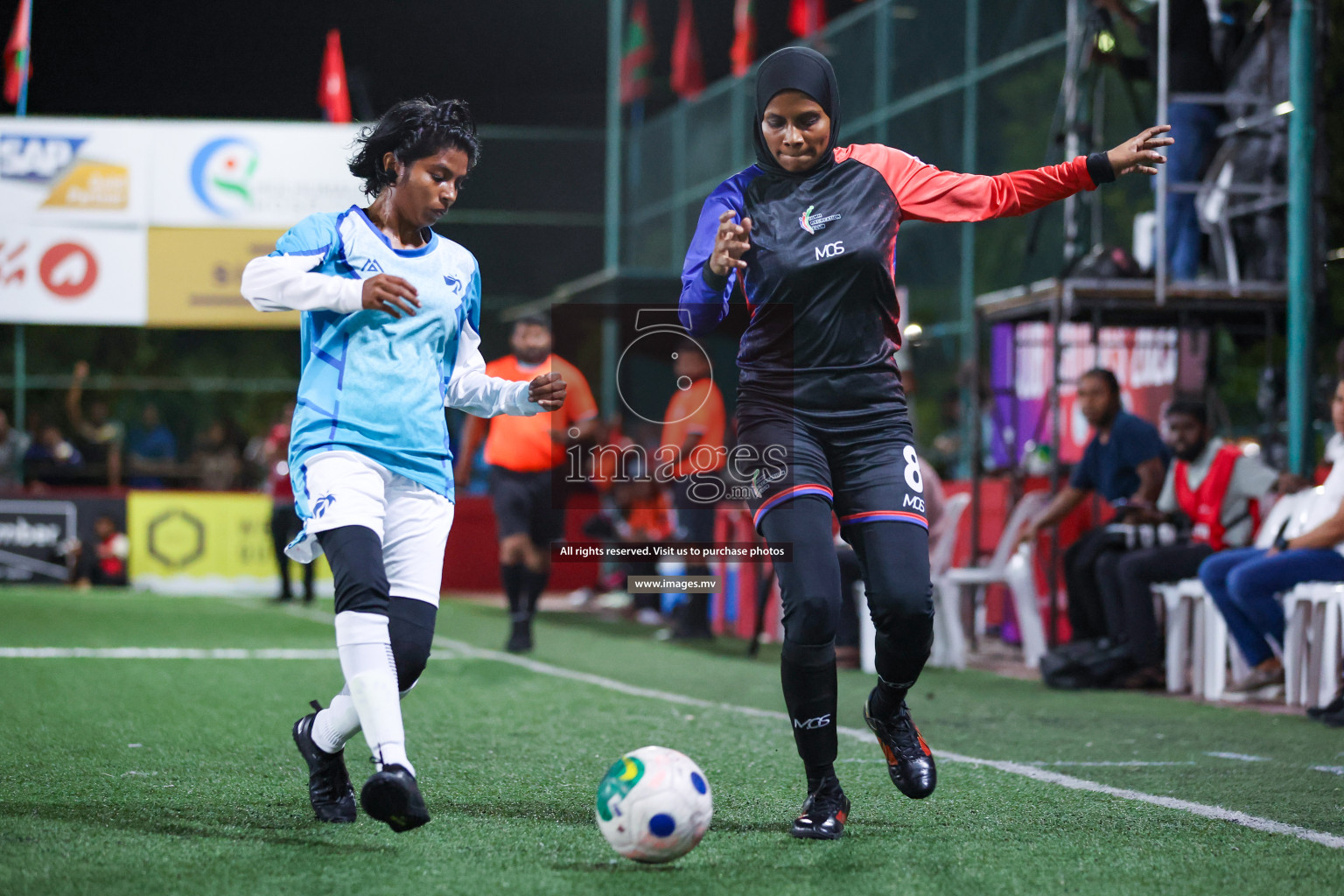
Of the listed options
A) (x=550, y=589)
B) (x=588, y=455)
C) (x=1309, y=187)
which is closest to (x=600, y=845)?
(x=1309, y=187)

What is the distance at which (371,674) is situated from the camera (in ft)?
13.5

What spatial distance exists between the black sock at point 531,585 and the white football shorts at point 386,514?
21.5 ft

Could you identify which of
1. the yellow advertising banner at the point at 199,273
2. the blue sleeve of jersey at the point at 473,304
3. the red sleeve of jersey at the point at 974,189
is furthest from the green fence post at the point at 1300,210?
the yellow advertising banner at the point at 199,273

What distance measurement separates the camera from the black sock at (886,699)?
15.3ft

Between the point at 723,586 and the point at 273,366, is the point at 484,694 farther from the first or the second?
the point at 273,366

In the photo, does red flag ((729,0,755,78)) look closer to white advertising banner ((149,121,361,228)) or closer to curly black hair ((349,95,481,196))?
white advertising banner ((149,121,361,228))

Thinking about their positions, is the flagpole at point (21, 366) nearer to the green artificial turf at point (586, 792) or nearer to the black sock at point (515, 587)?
the black sock at point (515, 587)

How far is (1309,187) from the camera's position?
9.91m

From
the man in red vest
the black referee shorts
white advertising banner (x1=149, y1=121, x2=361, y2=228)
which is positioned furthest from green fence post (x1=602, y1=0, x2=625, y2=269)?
the man in red vest

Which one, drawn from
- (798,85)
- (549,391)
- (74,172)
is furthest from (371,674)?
(74,172)

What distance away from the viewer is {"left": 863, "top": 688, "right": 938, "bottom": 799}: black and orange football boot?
463 cm

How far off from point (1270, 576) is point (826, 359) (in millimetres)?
4524

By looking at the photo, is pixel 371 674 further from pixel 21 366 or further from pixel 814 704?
pixel 21 366

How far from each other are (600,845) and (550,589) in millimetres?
15749
